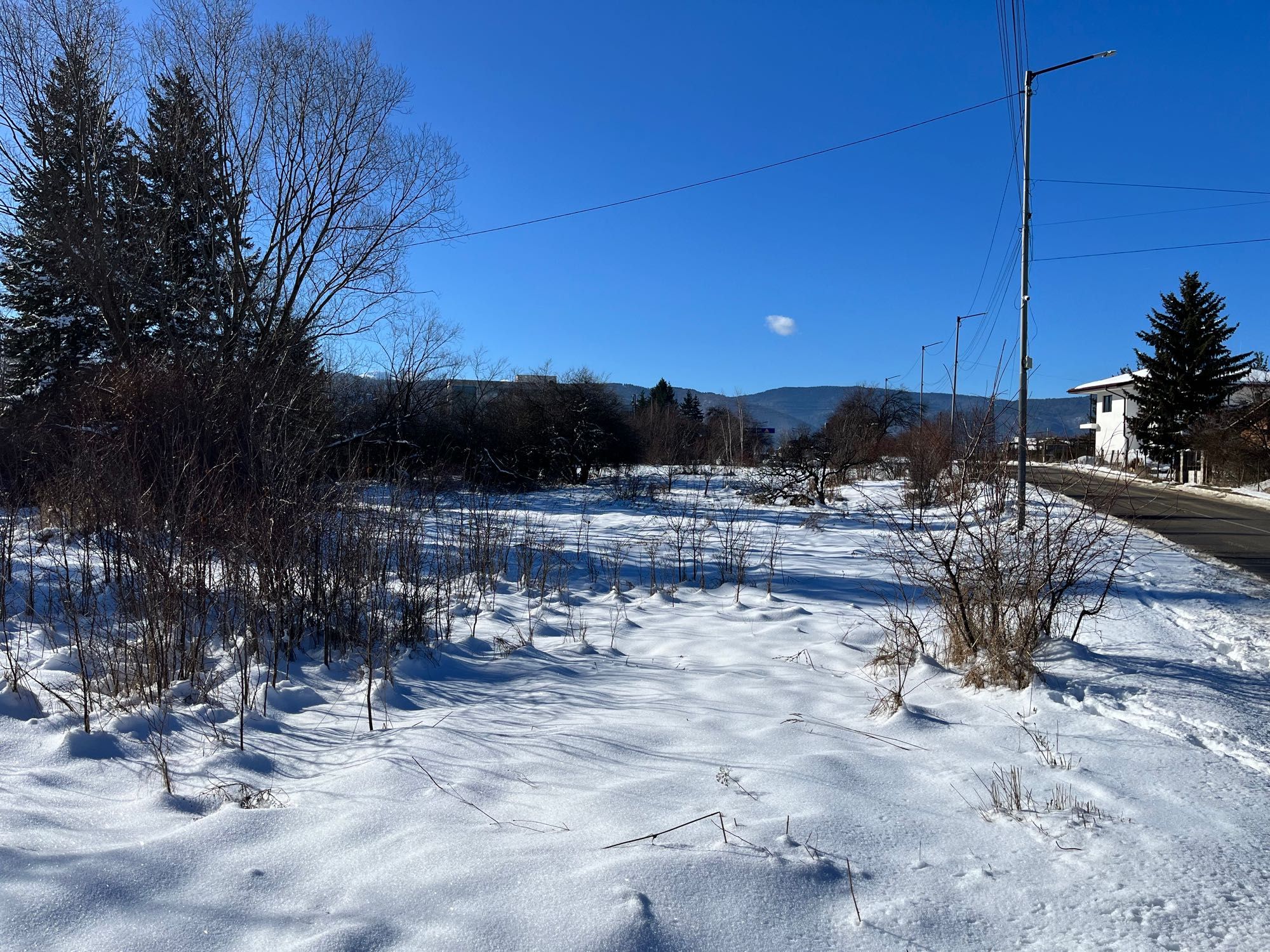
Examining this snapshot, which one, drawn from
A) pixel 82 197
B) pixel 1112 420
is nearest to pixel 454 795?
pixel 82 197

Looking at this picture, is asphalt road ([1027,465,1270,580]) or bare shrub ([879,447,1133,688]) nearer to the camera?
bare shrub ([879,447,1133,688])

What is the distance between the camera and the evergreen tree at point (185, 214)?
14438 millimetres

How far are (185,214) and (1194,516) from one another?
21247 millimetres

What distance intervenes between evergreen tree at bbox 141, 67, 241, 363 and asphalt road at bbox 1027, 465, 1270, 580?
1359 centimetres

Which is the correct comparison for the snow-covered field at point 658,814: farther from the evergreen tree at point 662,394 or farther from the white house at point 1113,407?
the evergreen tree at point 662,394

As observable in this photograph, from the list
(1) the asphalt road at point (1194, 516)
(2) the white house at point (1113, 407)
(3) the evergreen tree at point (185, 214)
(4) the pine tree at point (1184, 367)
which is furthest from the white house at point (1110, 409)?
(3) the evergreen tree at point (185, 214)

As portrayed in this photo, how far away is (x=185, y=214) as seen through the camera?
1496cm

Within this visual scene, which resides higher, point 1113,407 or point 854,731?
point 1113,407

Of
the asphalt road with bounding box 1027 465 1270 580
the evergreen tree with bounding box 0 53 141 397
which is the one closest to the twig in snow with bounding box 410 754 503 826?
the asphalt road with bounding box 1027 465 1270 580

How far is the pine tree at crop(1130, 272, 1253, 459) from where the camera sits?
31703 mm

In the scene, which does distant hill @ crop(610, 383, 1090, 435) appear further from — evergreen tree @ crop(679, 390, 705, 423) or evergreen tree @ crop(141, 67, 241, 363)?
evergreen tree @ crop(141, 67, 241, 363)

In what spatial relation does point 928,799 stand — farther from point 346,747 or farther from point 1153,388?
point 1153,388

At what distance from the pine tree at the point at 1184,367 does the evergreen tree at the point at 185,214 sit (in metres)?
32.6

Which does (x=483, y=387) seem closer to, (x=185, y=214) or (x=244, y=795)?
(x=185, y=214)
